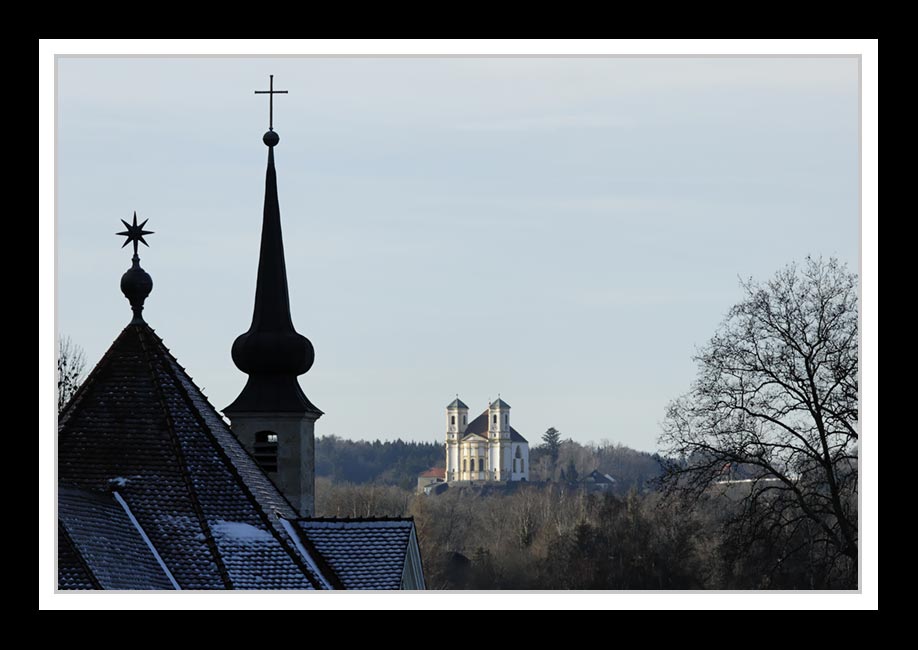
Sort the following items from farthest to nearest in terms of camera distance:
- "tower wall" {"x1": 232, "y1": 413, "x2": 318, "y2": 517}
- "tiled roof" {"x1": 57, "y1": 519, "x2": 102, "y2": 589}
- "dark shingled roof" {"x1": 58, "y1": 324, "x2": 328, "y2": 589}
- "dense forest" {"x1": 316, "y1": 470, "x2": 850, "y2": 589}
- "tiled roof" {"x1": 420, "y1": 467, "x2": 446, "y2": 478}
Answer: "tiled roof" {"x1": 420, "y1": 467, "x2": 446, "y2": 478} < "dense forest" {"x1": 316, "y1": 470, "x2": 850, "y2": 589} < "tower wall" {"x1": 232, "y1": 413, "x2": 318, "y2": 517} < "dark shingled roof" {"x1": 58, "y1": 324, "x2": 328, "y2": 589} < "tiled roof" {"x1": 57, "y1": 519, "x2": 102, "y2": 589}

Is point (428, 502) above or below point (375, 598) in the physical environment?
below

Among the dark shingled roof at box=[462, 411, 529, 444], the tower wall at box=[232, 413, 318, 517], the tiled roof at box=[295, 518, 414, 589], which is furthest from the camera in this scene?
the dark shingled roof at box=[462, 411, 529, 444]

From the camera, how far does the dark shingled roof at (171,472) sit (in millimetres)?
18984

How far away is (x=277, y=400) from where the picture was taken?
28125 mm

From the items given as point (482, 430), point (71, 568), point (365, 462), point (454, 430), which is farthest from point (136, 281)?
point (454, 430)

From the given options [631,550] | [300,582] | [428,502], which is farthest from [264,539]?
[428,502]

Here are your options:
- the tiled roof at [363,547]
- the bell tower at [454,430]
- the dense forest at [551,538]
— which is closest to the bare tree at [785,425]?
the tiled roof at [363,547]

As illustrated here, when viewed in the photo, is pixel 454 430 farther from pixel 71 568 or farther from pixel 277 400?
pixel 71 568

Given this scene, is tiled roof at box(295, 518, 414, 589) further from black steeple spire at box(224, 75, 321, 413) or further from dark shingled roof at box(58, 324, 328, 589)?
black steeple spire at box(224, 75, 321, 413)

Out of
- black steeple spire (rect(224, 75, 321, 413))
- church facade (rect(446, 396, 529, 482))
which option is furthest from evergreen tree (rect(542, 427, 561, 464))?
black steeple spire (rect(224, 75, 321, 413))

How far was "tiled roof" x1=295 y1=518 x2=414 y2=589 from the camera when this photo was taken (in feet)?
68.5

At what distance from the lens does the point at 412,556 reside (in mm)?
21734

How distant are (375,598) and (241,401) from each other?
A: 17559 mm

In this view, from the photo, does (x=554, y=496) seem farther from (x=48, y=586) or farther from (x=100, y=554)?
(x=48, y=586)
